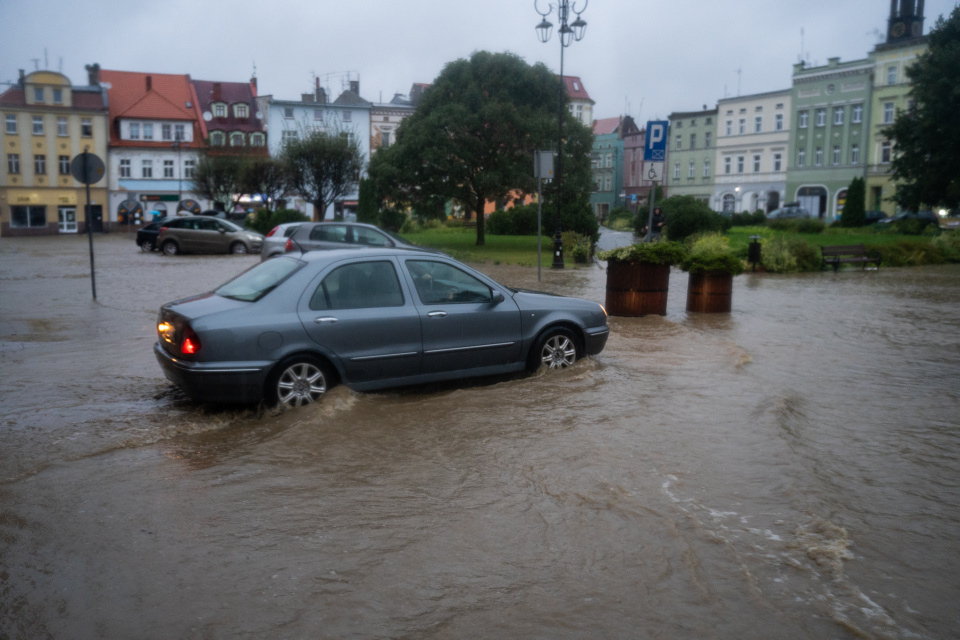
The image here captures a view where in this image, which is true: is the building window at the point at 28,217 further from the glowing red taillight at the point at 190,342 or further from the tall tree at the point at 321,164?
the glowing red taillight at the point at 190,342

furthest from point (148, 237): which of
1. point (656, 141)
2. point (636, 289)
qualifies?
point (636, 289)

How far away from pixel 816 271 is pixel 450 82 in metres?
17.5

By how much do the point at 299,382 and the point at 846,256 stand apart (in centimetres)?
2248

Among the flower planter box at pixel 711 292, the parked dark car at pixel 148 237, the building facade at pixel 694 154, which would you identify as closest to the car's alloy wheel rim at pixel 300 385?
the flower planter box at pixel 711 292

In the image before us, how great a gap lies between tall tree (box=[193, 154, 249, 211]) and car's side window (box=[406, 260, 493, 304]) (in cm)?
4659

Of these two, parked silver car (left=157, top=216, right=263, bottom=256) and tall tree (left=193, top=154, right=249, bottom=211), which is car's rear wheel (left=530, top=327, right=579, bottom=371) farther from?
tall tree (left=193, top=154, right=249, bottom=211)

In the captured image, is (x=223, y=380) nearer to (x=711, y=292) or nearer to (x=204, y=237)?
(x=711, y=292)

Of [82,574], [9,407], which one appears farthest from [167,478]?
[9,407]

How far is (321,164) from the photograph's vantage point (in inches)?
1895

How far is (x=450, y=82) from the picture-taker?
35031mm

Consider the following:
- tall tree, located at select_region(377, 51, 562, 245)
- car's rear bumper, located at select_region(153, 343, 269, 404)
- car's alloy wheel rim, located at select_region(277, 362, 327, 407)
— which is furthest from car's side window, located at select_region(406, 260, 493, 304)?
tall tree, located at select_region(377, 51, 562, 245)

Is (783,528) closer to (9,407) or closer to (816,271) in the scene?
(9,407)

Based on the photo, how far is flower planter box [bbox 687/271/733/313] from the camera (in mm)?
14328

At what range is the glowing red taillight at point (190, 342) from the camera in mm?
6691
